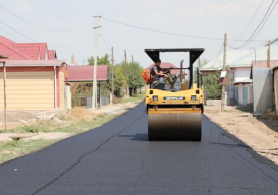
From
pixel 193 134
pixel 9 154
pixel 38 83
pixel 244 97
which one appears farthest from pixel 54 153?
pixel 244 97

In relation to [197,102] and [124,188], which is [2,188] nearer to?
[124,188]

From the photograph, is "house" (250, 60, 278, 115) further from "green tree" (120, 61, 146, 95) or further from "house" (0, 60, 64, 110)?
"green tree" (120, 61, 146, 95)

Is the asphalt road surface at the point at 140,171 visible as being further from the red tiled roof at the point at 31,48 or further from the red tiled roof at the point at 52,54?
the red tiled roof at the point at 52,54

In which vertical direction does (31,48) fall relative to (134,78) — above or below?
above

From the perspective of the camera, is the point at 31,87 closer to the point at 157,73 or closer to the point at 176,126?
the point at 157,73

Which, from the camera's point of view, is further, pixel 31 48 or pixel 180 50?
pixel 31 48

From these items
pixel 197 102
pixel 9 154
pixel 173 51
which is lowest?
pixel 9 154

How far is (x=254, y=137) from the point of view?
1772 centimetres

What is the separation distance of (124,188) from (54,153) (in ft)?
16.7

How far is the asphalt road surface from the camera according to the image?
25.5ft

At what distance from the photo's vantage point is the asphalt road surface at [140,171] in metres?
7.79

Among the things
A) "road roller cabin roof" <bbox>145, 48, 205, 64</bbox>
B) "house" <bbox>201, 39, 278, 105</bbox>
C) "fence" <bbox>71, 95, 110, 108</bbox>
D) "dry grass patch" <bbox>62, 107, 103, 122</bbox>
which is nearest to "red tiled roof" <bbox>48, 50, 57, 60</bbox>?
"fence" <bbox>71, 95, 110, 108</bbox>

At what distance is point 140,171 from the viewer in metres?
9.42

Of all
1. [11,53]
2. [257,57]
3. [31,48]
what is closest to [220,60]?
[257,57]
